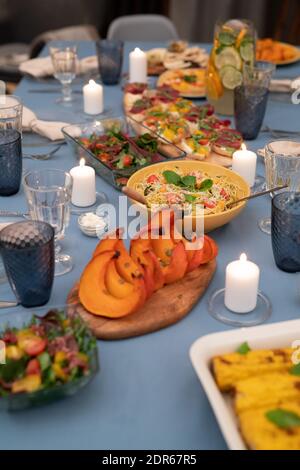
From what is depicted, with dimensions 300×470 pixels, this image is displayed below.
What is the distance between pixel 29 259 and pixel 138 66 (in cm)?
133

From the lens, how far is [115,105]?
7.29ft

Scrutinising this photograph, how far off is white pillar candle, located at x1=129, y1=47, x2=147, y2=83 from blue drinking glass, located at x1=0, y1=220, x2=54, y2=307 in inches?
48.5

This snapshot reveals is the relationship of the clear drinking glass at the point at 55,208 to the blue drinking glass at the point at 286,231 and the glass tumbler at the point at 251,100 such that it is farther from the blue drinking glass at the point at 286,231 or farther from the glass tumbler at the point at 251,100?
the glass tumbler at the point at 251,100

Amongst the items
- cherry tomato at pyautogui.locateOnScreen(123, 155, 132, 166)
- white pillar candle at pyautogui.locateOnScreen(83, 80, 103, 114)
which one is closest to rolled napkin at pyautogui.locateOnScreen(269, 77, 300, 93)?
white pillar candle at pyautogui.locateOnScreen(83, 80, 103, 114)

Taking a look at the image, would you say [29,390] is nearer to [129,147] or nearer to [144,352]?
[144,352]

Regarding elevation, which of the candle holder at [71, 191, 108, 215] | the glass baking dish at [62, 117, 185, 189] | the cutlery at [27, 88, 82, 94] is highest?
the glass baking dish at [62, 117, 185, 189]

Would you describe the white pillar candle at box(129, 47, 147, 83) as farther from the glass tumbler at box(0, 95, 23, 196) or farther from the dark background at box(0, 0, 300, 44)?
the dark background at box(0, 0, 300, 44)

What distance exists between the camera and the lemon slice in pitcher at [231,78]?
6.86ft

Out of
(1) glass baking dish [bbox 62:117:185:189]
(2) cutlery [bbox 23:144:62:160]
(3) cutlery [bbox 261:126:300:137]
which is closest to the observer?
(1) glass baking dish [bbox 62:117:185:189]

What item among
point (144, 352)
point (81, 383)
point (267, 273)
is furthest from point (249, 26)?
point (81, 383)

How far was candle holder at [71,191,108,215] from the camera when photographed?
1.57 m

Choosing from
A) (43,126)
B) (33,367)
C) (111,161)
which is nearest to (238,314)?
(33,367)

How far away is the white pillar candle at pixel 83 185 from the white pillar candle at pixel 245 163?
1.19ft

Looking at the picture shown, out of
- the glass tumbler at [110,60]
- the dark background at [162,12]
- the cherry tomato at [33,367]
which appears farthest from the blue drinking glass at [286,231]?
the dark background at [162,12]
